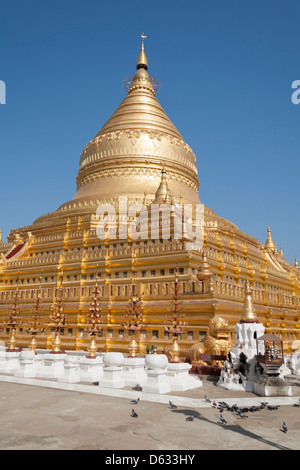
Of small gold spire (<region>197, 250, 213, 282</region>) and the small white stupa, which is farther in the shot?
small gold spire (<region>197, 250, 213, 282</region>)

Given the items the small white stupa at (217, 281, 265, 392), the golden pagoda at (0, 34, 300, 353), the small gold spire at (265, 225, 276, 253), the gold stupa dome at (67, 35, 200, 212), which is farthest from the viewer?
the small gold spire at (265, 225, 276, 253)

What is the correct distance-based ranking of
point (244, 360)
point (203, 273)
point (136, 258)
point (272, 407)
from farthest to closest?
point (136, 258) → point (203, 273) → point (244, 360) → point (272, 407)

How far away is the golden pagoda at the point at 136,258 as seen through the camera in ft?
84.1

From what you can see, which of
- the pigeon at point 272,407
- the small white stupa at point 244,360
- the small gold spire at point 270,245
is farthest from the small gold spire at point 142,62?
the pigeon at point 272,407

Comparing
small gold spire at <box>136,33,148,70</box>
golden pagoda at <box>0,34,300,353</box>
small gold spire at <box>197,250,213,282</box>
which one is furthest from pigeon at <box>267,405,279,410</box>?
small gold spire at <box>136,33,148,70</box>

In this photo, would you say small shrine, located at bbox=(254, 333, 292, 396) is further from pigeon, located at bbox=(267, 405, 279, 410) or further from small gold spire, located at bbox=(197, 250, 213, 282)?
small gold spire, located at bbox=(197, 250, 213, 282)

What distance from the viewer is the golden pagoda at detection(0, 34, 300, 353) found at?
25641mm

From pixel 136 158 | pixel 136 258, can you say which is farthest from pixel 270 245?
pixel 136 258

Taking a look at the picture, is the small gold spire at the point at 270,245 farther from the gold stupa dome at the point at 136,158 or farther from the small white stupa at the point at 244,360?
the small white stupa at the point at 244,360

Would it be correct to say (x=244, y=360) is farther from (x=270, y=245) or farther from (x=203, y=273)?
(x=270, y=245)

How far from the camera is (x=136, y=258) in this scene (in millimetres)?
29031

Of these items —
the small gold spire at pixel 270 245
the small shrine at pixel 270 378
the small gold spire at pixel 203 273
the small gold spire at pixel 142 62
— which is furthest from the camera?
the small gold spire at pixel 142 62

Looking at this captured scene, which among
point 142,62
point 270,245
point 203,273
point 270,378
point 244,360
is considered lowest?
point 270,378

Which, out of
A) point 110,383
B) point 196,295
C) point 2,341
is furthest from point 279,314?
point 2,341
